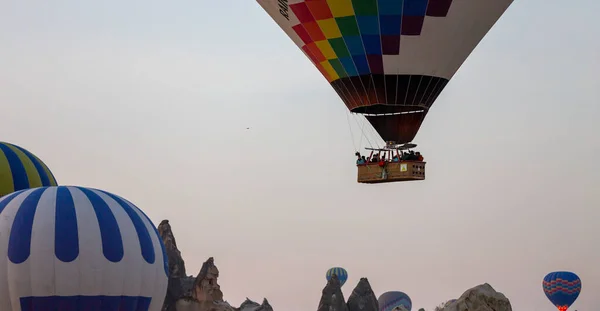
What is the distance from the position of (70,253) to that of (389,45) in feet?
32.3

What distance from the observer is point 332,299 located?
212 ft

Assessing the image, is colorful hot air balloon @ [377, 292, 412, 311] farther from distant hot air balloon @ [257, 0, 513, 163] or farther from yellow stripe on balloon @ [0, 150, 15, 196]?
yellow stripe on balloon @ [0, 150, 15, 196]

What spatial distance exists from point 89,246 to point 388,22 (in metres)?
9.46

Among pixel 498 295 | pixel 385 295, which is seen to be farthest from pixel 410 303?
pixel 498 295

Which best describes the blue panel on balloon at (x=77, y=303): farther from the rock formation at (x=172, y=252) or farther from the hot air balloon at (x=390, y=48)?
the rock formation at (x=172, y=252)

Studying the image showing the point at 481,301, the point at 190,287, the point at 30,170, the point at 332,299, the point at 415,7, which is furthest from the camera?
the point at 332,299

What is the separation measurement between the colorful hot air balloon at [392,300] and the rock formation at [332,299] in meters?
19.0

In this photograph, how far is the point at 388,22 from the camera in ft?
120

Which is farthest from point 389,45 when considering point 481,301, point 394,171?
point 481,301

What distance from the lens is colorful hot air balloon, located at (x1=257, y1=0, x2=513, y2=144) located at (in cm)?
3647

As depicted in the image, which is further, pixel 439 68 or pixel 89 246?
pixel 439 68

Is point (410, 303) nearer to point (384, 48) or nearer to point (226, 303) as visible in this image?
point (226, 303)

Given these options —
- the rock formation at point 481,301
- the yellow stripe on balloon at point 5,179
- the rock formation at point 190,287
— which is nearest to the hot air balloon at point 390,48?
the rock formation at point 481,301

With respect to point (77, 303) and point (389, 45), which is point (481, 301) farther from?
point (77, 303)
